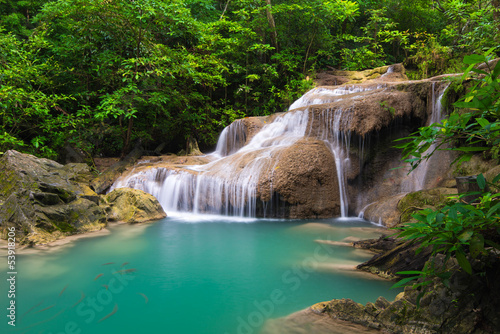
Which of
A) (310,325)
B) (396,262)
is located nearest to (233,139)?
(396,262)

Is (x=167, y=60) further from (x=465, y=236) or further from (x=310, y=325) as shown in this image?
(x=465, y=236)

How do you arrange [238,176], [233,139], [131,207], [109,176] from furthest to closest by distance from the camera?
[233,139], [109,176], [238,176], [131,207]

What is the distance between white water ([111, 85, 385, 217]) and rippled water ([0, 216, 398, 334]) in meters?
2.01

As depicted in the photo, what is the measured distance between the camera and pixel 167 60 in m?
8.70

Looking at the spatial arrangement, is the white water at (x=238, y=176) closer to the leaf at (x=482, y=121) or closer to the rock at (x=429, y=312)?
the rock at (x=429, y=312)

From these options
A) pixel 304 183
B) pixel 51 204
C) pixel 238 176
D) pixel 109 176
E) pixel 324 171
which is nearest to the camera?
pixel 51 204

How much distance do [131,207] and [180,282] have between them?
13.2 ft

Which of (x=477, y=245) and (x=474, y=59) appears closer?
(x=474, y=59)

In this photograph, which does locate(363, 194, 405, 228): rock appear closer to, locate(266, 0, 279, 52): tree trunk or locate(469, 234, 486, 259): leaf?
locate(469, 234, 486, 259): leaf

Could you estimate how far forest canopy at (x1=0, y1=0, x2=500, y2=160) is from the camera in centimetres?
895

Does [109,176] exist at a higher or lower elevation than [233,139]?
lower

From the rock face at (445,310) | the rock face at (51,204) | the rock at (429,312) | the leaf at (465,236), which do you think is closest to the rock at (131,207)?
the rock face at (51,204)

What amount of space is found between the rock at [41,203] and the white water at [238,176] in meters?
2.04

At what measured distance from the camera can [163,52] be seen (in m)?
9.53
